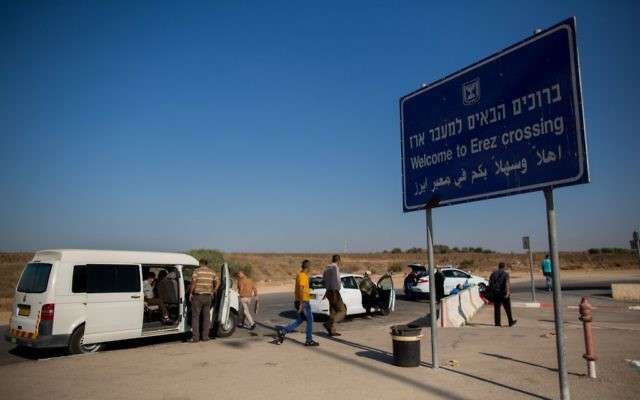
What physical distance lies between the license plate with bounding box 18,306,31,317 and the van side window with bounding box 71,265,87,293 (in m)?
0.88

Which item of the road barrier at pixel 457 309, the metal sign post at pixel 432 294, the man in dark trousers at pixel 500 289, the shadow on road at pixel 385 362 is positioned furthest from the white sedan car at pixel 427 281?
the metal sign post at pixel 432 294

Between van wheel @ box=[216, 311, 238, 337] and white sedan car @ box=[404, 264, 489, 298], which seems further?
white sedan car @ box=[404, 264, 489, 298]

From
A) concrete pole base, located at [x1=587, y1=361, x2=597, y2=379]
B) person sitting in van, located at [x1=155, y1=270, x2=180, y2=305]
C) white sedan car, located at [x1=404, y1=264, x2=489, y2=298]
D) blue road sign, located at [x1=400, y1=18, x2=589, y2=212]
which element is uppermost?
blue road sign, located at [x1=400, y1=18, x2=589, y2=212]

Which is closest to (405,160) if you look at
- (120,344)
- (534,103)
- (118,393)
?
(534,103)

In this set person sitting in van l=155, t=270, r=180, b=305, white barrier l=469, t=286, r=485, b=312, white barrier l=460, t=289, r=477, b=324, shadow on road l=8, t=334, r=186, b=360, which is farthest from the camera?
white barrier l=469, t=286, r=485, b=312

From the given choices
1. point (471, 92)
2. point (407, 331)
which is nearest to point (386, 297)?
point (407, 331)

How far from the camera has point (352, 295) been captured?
48.8 ft

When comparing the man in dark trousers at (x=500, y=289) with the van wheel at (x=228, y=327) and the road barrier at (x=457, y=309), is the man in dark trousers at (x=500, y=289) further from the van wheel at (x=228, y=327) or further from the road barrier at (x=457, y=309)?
the van wheel at (x=228, y=327)

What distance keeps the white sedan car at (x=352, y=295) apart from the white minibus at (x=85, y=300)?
4538 millimetres

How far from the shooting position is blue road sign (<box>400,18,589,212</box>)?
6016mm

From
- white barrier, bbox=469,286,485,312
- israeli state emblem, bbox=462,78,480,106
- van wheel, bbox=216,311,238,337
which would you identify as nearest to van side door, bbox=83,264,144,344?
Answer: van wheel, bbox=216,311,238,337

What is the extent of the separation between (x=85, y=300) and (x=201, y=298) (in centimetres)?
233

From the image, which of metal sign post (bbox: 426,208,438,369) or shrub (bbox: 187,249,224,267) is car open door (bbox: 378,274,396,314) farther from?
shrub (bbox: 187,249,224,267)

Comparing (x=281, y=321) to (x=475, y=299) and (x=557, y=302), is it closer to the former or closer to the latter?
(x=475, y=299)
